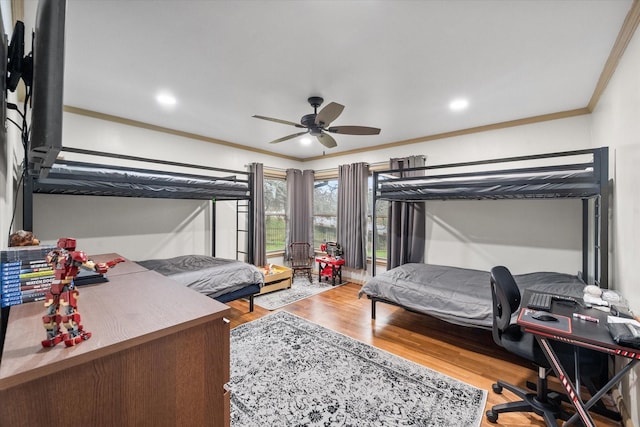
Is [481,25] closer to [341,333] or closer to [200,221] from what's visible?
[341,333]

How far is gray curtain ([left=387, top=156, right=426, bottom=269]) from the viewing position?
163 inches

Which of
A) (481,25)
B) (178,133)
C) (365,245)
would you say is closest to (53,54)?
(481,25)

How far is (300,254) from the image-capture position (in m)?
5.46

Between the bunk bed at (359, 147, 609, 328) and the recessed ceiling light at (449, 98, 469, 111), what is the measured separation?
0.63 metres

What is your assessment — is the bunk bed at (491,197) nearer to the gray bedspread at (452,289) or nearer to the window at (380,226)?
the gray bedspread at (452,289)

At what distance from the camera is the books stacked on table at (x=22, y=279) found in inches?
35.7

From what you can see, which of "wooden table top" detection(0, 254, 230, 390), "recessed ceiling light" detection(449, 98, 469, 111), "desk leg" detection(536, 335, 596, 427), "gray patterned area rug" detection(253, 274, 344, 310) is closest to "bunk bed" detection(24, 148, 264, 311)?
"gray patterned area rug" detection(253, 274, 344, 310)

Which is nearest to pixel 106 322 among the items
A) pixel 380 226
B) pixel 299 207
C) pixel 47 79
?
pixel 47 79

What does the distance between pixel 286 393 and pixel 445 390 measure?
119cm

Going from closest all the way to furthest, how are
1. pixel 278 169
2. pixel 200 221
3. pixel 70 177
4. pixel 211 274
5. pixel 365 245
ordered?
pixel 70 177, pixel 211 274, pixel 200 221, pixel 365 245, pixel 278 169

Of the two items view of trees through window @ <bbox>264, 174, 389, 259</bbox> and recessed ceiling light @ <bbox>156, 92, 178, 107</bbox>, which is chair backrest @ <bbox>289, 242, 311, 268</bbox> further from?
recessed ceiling light @ <bbox>156, 92, 178, 107</bbox>

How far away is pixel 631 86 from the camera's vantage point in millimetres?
1796

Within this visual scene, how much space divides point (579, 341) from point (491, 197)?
1.92 m

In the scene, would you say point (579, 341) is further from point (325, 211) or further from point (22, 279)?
point (325, 211)
